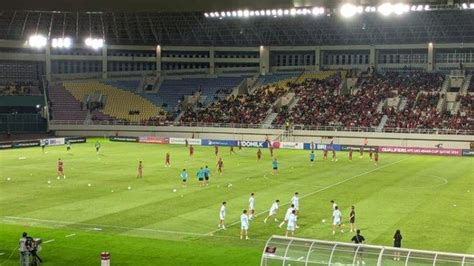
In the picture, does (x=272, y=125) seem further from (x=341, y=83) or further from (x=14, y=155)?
(x=14, y=155)

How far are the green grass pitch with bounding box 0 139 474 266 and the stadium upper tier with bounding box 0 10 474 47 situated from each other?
103ft

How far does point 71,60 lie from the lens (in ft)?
317

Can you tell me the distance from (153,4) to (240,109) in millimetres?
77391

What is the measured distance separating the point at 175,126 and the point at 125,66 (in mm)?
21431

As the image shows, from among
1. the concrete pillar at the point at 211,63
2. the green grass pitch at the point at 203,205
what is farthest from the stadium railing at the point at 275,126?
the concrete pillar at the point at 211,63

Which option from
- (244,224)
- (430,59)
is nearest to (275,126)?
(430,59)

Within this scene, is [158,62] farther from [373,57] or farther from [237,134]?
[373,57]

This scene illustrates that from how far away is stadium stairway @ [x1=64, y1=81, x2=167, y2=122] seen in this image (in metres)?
91.3

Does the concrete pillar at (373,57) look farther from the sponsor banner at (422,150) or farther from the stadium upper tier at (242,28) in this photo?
the sponsor banner at (422,150)

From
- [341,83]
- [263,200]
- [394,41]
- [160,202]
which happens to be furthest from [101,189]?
[394,41]

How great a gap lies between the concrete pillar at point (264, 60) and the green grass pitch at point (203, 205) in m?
39.6

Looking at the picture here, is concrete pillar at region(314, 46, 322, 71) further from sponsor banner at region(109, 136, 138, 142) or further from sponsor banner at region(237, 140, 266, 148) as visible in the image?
sponsor banner at region(109, 136, 138, 142)

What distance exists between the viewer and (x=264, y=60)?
324 ft

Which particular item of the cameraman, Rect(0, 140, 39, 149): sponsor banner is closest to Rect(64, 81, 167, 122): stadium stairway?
Rect(0, 140, 39, 149): sponsor banner
